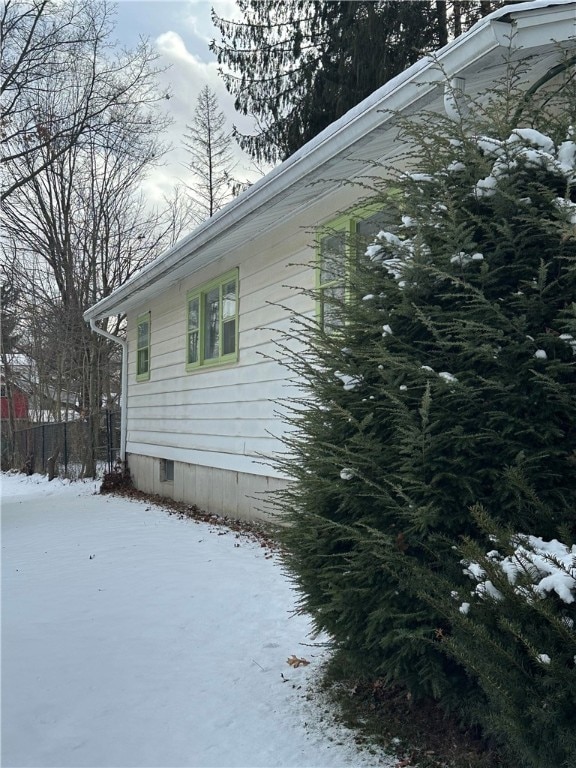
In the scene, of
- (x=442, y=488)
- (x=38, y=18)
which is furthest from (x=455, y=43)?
(x=38, y=18)

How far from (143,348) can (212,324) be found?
419cm

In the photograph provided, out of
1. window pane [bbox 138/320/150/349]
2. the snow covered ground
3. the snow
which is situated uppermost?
window pane [bbox 138/320/150/349]

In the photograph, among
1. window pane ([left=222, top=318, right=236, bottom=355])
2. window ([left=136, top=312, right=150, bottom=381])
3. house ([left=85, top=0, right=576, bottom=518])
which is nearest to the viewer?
house ([left=85, top=0, right=576, bottom=518])

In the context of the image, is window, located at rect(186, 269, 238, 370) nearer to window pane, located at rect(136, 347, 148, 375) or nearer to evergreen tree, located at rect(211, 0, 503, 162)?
window pane, located at rect(136, 347, 148, 375)

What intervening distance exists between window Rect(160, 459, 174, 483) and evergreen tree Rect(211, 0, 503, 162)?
6.59 metres

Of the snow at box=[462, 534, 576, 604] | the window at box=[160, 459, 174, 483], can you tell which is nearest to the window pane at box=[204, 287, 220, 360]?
the window at box=[160, 459, 174, 483]

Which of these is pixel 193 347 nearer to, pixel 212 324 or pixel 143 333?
pixel 212 324

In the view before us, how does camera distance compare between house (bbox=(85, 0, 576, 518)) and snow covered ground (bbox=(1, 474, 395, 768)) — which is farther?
house (bbox=(85, 0, 576, 518))

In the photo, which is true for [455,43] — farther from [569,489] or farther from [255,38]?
[255,38]

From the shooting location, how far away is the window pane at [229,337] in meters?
9.17

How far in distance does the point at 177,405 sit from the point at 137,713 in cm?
830

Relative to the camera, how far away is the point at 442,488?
8.66 ft

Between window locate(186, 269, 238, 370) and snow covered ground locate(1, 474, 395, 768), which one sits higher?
window locate(186, 269, 238, 370)

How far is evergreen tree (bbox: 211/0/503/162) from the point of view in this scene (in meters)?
12.0
